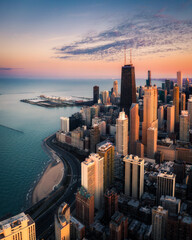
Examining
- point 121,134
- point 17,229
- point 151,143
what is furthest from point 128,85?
point 17,229

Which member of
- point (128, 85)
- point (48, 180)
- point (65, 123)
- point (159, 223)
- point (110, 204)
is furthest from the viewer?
point (128, 85)

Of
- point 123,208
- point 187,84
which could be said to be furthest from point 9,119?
point 187,84

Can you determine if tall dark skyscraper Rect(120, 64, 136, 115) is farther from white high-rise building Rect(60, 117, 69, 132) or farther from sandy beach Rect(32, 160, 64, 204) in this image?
sandy beach Rect(32, 160, 64, 204)

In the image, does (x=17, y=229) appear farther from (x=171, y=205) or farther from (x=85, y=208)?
(x=171, y=205)

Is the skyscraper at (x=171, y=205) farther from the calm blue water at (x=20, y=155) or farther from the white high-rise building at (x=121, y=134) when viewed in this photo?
the calm blue water at (x=20, y=155)

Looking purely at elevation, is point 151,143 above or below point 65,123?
below

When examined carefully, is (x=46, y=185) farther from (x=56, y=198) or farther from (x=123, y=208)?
(x=123, y=208)

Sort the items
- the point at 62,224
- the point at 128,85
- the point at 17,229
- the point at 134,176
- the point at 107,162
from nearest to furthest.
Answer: the point at 17,229
the point at 62,224
the point at 134,176
the point at 107,162
the point at 128,85
